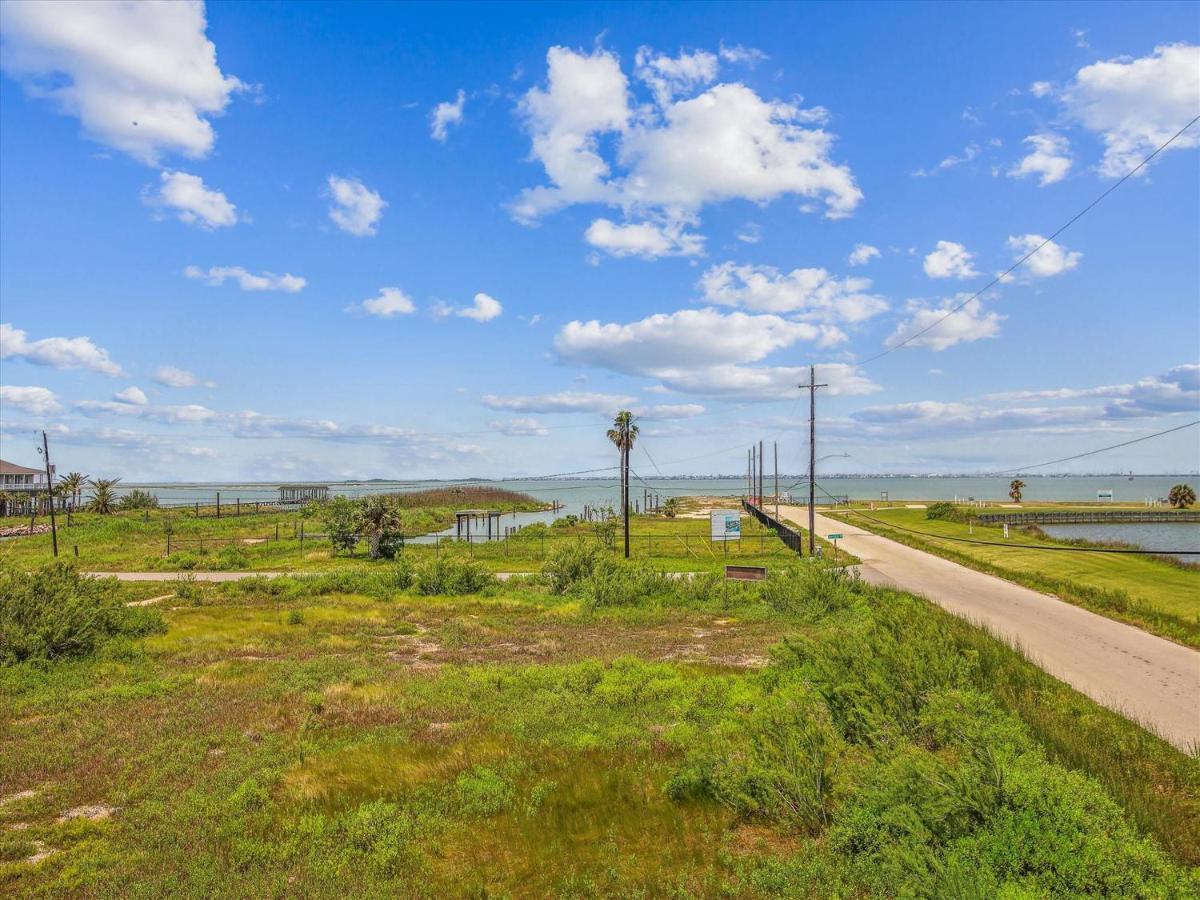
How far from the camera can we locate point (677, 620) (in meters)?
25.0

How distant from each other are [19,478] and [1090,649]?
13549 cm

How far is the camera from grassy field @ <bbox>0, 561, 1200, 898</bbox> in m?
5.92

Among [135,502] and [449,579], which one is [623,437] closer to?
[449,579]

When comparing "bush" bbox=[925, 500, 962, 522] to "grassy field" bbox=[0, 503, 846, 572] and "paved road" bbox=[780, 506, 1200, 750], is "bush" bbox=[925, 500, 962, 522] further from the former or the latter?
"paved road" bbox=[780, 506, 1200, 750]

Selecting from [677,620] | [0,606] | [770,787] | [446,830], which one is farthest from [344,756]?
[677,620]

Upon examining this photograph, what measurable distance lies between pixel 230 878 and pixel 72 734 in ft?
24.5

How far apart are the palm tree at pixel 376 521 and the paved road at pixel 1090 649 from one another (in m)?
31.9

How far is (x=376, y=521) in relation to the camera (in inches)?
1839

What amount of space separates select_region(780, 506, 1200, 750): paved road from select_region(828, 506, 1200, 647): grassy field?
0.84 meters

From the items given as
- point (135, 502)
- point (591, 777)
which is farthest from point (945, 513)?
point (135, 502)

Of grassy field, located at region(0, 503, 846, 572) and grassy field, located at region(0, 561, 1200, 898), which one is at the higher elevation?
grassy field, located at region(0, 561, 1200, 898)

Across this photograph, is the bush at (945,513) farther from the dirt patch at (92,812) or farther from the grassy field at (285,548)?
the dirt patch at (92,812)

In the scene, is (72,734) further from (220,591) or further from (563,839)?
(220,591)

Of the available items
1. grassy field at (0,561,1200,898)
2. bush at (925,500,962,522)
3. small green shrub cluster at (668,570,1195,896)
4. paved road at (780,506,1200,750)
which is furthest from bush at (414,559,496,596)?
bush at (925,500,962,522)
